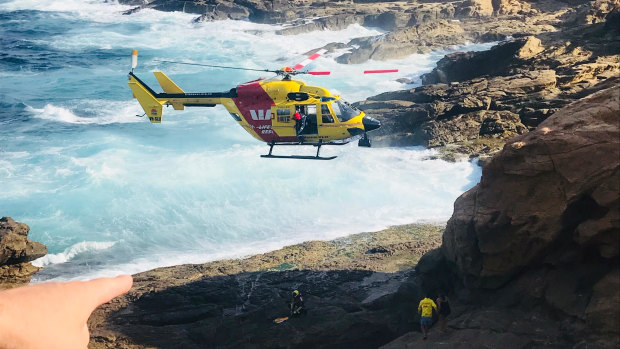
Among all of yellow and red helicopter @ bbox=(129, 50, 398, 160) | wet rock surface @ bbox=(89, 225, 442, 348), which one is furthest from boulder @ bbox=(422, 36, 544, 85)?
wet rock surface @ bbox=(89, 225, 442, 348)

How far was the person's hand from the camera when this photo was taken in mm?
1320

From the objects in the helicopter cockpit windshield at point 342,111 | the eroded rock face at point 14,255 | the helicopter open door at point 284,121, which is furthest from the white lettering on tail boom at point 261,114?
the eroded rock face at point 14,255

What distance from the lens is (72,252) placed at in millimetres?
16016

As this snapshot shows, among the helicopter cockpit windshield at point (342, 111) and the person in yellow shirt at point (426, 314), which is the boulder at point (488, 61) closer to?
the helicopter cockpit windshield at point (342, 111)

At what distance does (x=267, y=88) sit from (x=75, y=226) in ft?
24.7

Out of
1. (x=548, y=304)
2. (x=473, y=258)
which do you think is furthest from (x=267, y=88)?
(x=548, y=304)

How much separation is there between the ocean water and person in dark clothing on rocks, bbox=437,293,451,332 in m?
7.04

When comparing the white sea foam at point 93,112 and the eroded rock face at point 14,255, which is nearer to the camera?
the eroded rock face at point 14,255

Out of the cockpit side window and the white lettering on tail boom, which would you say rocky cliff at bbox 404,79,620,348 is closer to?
the cockpit side window

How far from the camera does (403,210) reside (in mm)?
17922

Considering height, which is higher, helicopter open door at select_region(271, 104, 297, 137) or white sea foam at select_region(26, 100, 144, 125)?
helicopter open door at select_region(271, 104, 297, 137)

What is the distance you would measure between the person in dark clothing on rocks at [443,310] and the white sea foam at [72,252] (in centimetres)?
1059

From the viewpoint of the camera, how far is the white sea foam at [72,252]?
1522 centimetres

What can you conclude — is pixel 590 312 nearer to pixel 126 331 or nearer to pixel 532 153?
pixel 532 153
